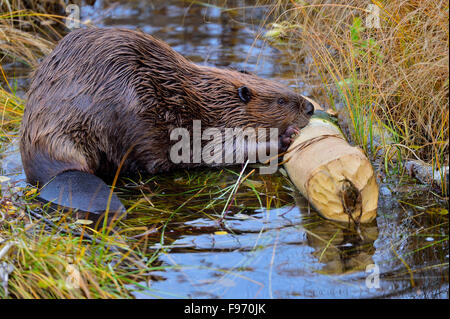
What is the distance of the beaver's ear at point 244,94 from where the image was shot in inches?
158

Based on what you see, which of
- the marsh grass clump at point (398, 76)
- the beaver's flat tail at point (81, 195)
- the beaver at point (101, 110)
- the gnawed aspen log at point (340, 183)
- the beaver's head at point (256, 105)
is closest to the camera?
the gnawed aspen log at point (340, 183)

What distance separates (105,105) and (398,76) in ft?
Answer: 5.84

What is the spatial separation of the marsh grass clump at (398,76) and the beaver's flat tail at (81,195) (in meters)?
1.63

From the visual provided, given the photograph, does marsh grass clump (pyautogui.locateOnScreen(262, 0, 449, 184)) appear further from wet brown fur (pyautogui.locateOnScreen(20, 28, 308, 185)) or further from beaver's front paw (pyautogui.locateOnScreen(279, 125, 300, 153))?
wet brown fur (pyautogui.locateOnScreen(20, 28, 308, 185))

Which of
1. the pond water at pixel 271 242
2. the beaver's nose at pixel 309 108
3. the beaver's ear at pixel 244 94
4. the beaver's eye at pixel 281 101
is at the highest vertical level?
the beaver's ear at pixel 244 94

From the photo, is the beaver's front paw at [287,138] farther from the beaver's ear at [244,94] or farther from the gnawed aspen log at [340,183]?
the gnawed aspen log at [340,183]

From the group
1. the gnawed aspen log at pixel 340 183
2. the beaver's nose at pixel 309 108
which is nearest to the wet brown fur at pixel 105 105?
the beaver's nose at pixel 309 108

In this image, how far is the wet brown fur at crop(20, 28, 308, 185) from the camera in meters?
3.45

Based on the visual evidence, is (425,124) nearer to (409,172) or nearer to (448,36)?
(409,172)

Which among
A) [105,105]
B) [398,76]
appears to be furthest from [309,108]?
[105,105]

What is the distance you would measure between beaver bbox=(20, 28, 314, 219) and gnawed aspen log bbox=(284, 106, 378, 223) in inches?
34.6

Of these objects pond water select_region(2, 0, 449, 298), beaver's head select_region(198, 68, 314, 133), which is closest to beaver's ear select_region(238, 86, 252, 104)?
beaver's head select_region(198, 68, 314, 133)

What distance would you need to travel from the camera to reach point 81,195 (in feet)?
10.3

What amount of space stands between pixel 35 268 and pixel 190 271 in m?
0.67
